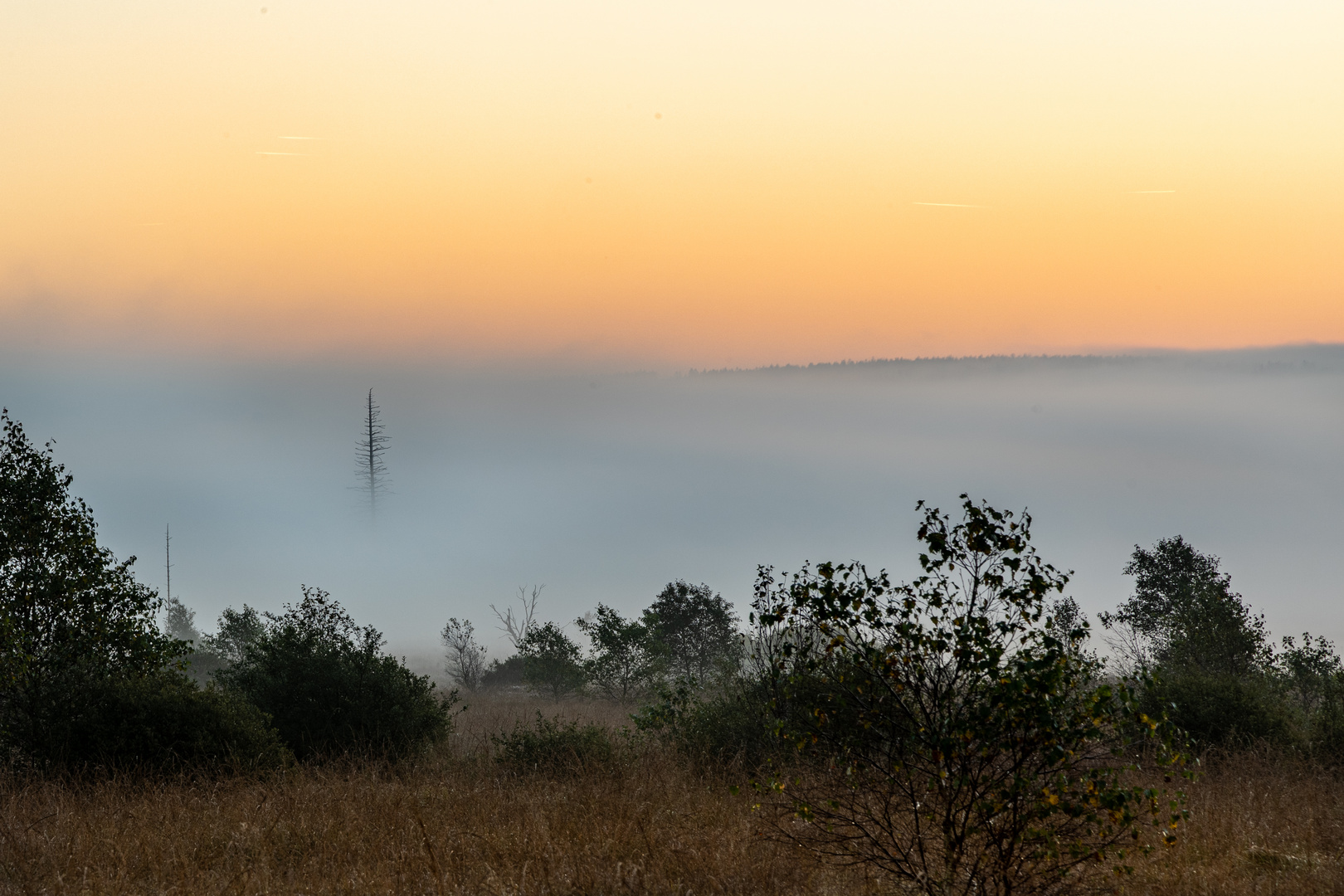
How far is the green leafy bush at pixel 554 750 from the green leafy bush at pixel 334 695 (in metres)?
2.31

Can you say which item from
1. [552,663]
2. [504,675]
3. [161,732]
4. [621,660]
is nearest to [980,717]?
[161,732]

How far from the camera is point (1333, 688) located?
21.6 metres

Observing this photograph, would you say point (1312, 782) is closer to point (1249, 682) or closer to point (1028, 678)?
point (1249, 682)

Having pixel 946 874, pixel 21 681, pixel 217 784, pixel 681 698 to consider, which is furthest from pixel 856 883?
pixel 21 681

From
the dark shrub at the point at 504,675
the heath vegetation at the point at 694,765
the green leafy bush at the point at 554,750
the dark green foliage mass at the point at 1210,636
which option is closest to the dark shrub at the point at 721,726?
the heath vegetation at the point at 694,765

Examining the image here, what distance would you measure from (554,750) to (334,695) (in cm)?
517

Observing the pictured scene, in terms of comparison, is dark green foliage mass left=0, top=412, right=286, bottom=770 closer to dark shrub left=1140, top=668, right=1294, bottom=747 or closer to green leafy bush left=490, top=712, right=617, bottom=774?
green leafy bush left=490, top=712, right=617, bottom=774

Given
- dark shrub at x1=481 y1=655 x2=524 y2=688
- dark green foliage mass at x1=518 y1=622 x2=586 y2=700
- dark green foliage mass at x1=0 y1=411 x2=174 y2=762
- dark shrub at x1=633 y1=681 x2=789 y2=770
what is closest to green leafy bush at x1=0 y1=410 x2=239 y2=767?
dark green foliage mass at x1=0 y1=411 x2=174 y2=762

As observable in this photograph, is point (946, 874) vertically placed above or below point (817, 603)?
below

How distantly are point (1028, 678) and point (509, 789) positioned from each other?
9.14 meters

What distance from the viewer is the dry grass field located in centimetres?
788

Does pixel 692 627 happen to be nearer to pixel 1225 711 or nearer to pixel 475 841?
pixel 1225 711

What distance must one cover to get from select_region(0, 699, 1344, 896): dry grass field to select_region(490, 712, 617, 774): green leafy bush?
6.21 feet

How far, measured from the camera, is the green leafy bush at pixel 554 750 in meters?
15.7
